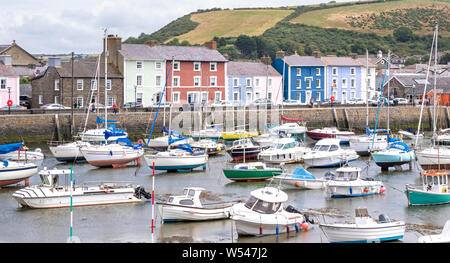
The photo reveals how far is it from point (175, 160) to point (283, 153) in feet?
22.0

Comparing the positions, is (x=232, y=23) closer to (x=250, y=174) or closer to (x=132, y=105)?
(x=132, y=105)

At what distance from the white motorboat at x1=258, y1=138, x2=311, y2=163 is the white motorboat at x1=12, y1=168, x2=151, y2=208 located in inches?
498

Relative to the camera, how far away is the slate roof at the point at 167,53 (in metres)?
64.3

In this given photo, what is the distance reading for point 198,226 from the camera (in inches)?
930

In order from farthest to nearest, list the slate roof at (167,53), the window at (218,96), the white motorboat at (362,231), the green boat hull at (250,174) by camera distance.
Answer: the window at (218,96), the slate roof at (167,53), the green boat hull at (250,174), the white motorboat at (362,231)

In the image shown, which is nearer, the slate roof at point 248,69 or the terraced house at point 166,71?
the terraced house at point 166,71

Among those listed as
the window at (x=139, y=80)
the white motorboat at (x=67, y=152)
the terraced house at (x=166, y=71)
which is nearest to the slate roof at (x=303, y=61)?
the terraced house at (x=166, y=71)

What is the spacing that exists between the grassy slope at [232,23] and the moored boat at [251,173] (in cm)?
11549

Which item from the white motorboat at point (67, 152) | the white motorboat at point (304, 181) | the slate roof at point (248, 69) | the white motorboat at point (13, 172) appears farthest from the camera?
the slate roof at point (248, 69)

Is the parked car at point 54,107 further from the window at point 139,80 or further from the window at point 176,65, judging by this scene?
the window at point 176,65

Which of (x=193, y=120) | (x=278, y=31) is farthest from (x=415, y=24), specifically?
(x=193, y=120)

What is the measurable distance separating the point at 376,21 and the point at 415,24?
9.62 m

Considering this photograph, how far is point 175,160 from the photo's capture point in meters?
37.5

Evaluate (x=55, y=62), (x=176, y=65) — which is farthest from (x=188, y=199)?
(x=176, y=65)
